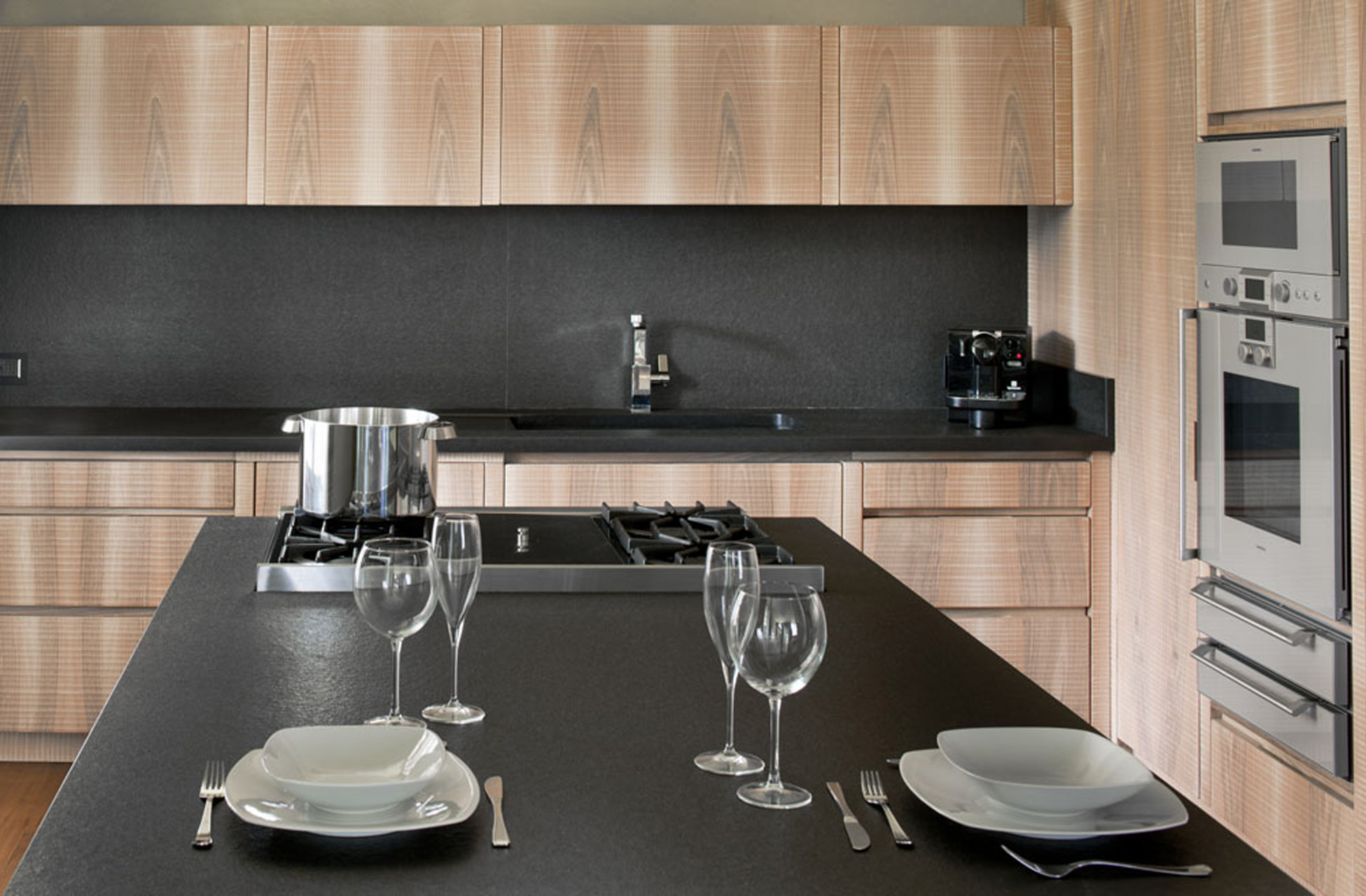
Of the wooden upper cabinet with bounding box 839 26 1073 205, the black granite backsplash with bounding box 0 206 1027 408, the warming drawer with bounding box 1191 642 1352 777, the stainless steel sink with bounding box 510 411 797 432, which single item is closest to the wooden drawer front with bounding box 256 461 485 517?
the stainless steel sink with bounding box 510 411 797 432

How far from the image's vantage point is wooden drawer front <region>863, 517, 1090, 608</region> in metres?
3.81

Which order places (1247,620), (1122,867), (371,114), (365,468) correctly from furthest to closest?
(371,114) → (1247,620) → (365,468) → (1122,867)

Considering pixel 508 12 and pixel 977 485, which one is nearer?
pixel 977 485

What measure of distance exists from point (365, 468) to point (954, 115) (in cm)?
235

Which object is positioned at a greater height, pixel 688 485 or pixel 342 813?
pixel 688 485

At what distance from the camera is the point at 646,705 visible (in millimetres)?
1547

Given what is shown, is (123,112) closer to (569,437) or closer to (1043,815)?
(569,437)

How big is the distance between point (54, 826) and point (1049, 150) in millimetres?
3411

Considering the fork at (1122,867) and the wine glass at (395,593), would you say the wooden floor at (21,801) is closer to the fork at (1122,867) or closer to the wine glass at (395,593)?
the wine glass at (395,593)

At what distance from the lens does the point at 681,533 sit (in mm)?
2367

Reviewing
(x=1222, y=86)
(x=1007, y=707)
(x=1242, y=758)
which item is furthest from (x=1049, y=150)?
(x=1007, y=707)

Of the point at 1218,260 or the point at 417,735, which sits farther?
the point at 1218,260

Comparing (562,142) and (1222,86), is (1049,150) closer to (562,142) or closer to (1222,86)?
(1222,86)

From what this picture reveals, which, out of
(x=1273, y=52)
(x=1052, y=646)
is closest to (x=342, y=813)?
(x=1273, y=52)
